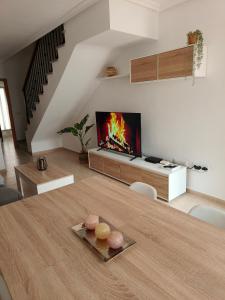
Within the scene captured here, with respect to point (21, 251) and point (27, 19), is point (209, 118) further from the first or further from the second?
point (27, 19)

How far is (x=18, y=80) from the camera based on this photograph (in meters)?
7.57

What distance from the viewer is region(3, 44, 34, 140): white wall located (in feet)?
24.0

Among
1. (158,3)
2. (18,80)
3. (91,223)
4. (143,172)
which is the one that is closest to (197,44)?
(158,3)

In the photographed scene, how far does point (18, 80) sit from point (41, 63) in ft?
10.3

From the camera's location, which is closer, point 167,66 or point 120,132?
point 167,66

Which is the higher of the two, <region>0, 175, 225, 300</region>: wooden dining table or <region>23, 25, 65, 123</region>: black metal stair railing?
<region>23, 25, 65, 123</region>: black metal stair railing

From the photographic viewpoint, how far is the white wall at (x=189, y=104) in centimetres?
279

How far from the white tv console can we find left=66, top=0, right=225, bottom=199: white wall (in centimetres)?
29

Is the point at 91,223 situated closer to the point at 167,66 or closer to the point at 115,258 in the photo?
the point at 115,258

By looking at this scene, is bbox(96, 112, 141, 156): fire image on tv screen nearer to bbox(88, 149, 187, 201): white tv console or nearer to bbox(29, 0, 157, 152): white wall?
bbox(88, 149, 187, 201): white tv console

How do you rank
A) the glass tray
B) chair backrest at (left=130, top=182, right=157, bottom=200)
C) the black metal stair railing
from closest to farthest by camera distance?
the glass tray
chair backrest at (left=130, top=182, right=157, bottom=200)
the black metal stair railing

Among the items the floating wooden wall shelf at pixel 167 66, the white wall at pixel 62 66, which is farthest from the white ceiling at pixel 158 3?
the floating wooden wall shelf at pixel 167 66

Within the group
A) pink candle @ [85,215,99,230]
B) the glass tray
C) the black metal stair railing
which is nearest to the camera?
the glass tray

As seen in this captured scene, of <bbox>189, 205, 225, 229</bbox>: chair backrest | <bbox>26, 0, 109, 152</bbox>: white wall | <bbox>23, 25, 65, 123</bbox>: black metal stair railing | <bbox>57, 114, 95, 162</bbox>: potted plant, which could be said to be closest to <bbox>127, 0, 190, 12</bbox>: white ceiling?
<bbox>26, 0, 109, 152</bbox>: white wall
